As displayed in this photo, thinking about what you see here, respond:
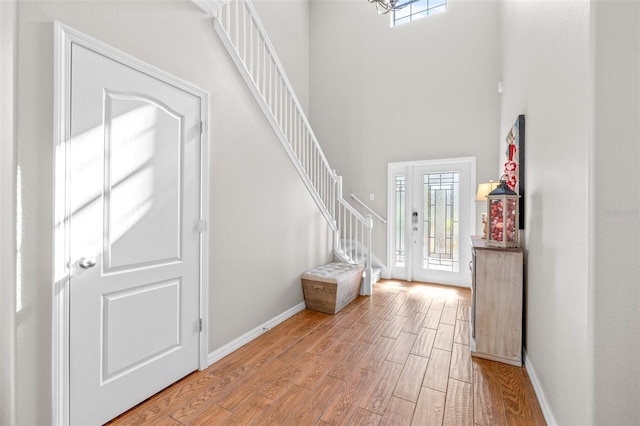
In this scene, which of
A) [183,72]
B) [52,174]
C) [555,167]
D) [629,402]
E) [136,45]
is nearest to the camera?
[629,402]

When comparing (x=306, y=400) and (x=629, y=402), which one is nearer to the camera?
(x=629, y=402)

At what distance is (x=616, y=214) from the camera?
118cm

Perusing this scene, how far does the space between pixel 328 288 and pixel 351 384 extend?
52.8 inches

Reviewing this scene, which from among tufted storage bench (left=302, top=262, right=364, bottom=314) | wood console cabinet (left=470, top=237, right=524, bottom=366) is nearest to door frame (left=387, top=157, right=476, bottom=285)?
tufted storage bench (left=302, top=262, right=364, bottom=314)

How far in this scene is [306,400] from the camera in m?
1.87

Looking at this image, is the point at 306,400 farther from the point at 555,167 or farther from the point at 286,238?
the point at 555,167

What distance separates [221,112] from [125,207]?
3.56ft

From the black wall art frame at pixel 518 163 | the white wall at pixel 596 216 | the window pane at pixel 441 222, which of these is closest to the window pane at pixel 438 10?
the window pane at pixel 441 222

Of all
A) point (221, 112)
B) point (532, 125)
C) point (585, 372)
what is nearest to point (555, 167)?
point (532, 125)

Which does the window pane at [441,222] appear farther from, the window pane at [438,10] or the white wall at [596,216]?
the white wall at [596,216]

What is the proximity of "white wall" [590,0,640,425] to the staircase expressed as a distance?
2348 mm

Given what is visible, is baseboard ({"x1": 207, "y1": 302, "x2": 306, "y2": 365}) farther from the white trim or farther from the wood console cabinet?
the wood console cabinet

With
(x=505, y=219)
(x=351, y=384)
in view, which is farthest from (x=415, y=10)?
(x=351, y=384)

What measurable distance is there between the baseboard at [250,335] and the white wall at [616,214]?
7.54 feet
